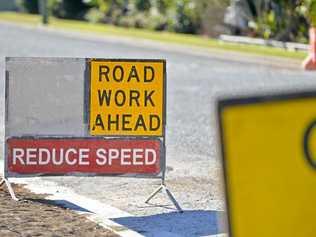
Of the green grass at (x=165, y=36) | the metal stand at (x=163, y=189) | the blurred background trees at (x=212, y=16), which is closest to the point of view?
the metal stand at (x=163, y=189)

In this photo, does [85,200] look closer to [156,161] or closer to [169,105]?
[156,161]

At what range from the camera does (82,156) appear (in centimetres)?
846

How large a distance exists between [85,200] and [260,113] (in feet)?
16.5

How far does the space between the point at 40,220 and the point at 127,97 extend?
4.87 feet

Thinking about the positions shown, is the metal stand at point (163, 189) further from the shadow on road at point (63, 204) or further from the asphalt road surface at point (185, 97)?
the shadow on road at point (63, 204)

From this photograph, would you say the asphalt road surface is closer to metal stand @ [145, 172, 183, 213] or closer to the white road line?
Answer: metal stand @ [145, 172, 183, 213]

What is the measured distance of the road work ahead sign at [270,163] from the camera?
3.64m

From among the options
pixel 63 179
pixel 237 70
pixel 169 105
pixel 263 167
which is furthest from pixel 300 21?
pixel 263 167

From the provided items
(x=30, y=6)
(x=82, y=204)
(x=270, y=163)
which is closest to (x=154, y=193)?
(x=82, y=204)

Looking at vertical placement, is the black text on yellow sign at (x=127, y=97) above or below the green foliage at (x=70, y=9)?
below

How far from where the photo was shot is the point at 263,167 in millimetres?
3691

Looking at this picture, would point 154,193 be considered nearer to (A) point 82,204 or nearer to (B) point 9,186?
(A) point 82,204

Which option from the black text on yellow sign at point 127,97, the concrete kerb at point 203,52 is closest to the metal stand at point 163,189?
the black text on yellow sign at point 127,97

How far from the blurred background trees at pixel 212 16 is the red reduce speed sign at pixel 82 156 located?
542 inches
